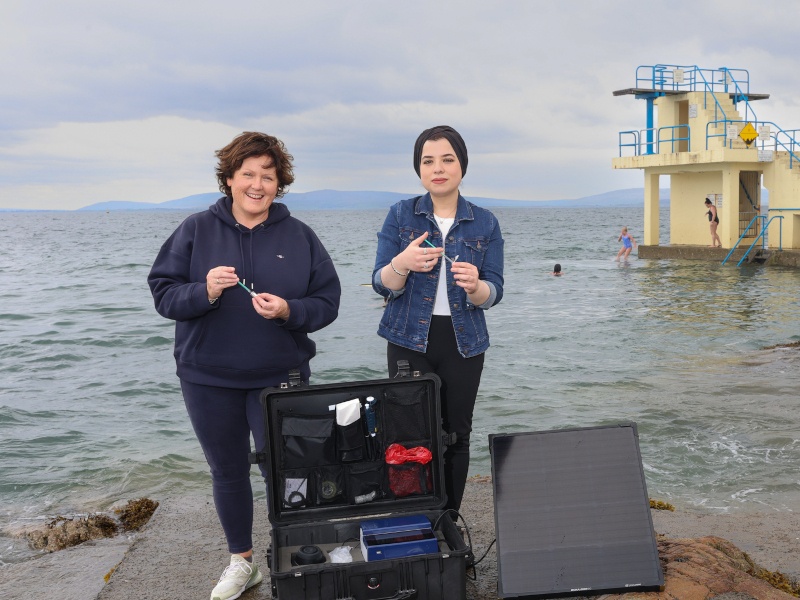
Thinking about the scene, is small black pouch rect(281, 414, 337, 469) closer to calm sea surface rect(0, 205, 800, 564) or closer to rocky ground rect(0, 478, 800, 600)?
rocky ground rect(0, 478, 800, 600)

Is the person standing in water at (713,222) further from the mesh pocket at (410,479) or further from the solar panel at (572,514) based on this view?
the mesh pocket at (410,479)

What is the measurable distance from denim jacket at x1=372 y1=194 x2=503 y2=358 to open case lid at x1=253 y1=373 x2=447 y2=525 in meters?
0.30

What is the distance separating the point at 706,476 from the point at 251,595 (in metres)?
5.08

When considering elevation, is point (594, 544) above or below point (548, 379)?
above

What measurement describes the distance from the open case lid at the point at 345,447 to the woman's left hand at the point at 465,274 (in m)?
0.47

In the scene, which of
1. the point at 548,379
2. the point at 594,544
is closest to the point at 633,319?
the point at 548,379

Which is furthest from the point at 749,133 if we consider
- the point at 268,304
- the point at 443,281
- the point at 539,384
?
the point at 268,304

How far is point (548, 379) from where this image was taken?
1338cm

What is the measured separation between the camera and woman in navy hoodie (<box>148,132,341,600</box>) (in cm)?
381

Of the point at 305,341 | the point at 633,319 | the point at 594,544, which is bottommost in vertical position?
the point at 633,319

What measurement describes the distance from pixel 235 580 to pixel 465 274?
187 centimetres

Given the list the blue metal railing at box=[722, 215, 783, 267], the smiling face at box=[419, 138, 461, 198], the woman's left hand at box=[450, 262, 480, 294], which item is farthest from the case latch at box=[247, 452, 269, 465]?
the blue metal railing at box=[722, 215, 783, 267]

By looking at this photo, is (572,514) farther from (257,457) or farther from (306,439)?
(257,457)

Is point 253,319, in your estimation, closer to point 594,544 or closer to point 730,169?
point 594,544
